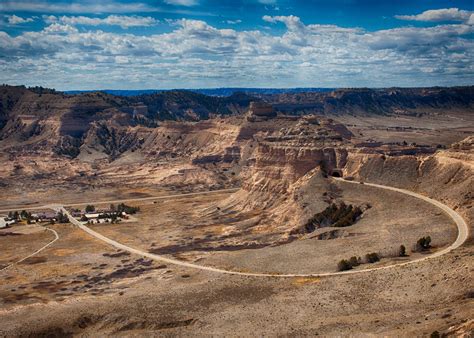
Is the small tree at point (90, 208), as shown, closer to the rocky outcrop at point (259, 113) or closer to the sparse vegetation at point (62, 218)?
the sparse vegetation at point (62, 218)

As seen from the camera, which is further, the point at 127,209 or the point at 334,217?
the point at 127,209

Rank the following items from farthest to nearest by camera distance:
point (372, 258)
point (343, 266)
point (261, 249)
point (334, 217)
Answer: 1. point (334, 217)
2. point (261, 249)
3. point (372, 258)
4. point (343, 266)

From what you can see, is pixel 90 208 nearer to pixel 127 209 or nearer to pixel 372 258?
pixel 127 209

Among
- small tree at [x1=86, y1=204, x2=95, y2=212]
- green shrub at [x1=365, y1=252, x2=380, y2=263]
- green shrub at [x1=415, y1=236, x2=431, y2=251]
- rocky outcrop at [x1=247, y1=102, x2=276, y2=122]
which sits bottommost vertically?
small tree at [x1=86, y1=204, x2=95, y2=212]

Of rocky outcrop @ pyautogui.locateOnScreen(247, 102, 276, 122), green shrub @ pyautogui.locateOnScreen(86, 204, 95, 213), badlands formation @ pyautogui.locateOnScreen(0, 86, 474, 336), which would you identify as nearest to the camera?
badlands formation @ pyautogui.locateOnScreen(0, 86, 474, 336)

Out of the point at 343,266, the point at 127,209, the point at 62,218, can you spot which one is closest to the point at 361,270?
the point at 343,266

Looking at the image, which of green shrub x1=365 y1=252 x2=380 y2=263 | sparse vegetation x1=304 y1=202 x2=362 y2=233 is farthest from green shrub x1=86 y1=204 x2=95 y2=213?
green shrub x1=365 y1=252 x2=380 y2=263

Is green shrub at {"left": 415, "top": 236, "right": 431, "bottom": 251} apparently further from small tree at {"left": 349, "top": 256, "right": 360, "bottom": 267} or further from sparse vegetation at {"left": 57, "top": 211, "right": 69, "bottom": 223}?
sparse vegetation at {"left": 57, "top": 211, "right": 69, "bottom": 223}

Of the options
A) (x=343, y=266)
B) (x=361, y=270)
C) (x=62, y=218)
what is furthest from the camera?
(x=62, y=218)

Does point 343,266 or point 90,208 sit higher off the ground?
point 343,266

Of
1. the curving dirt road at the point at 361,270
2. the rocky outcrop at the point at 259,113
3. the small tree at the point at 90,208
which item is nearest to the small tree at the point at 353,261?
the curving dirt road at the point at 361,270

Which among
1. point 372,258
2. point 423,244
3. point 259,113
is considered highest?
point 259,113
